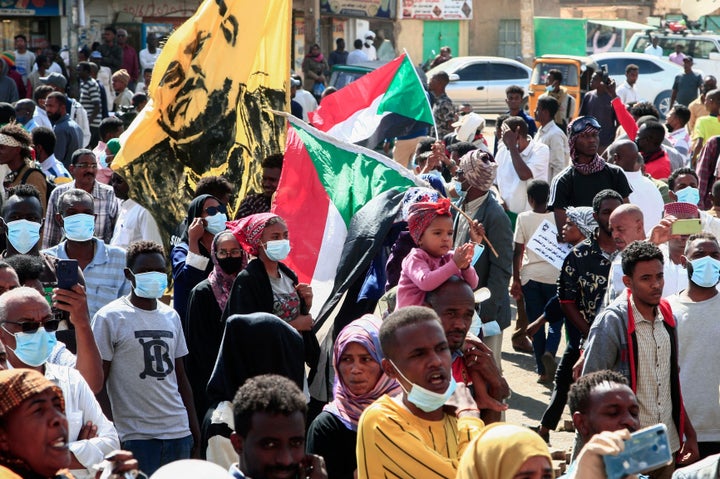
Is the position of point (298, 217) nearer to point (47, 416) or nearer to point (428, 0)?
point (47, 416)

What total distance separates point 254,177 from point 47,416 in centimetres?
540

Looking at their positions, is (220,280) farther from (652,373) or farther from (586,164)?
(586,164)

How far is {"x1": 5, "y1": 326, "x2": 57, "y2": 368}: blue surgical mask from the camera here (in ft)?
14.7


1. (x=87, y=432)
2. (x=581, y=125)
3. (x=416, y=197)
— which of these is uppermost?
(x=581, y=125)

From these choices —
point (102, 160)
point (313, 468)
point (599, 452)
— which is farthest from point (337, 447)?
point (102, 160)

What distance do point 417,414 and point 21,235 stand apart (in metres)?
3.39

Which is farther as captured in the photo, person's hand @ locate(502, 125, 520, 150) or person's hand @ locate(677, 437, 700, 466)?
person's hand @ locate(502, 125, 520, 150)

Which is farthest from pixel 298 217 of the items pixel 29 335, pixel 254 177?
pixel 29 335

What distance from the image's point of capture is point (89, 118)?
1611 cm

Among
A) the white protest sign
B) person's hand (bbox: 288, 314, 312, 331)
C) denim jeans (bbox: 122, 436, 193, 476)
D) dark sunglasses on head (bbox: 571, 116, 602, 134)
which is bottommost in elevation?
denim jeans (bbox: 122, 436, 193, 476)

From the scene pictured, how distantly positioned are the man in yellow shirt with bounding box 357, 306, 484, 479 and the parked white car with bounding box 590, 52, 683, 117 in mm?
22832

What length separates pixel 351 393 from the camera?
15.0ft

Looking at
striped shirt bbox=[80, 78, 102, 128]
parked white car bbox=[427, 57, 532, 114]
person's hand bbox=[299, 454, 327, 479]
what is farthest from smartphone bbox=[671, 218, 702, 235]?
parked white car bbox=[427, 57, 532, 114]

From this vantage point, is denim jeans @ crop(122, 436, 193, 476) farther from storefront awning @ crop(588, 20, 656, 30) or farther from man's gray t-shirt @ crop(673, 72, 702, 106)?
storefront awning @ crop(588, 20, 656, 30)
